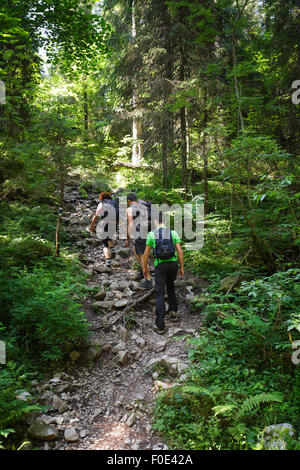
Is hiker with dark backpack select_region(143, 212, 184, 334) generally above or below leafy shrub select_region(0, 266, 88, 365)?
above

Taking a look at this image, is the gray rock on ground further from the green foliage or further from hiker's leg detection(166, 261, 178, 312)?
hiker's leg detection(166, 261, 178, 312)

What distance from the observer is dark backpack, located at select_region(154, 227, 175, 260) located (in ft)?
17.5

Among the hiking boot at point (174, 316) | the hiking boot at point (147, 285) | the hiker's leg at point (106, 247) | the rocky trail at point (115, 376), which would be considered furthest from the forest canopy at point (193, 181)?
the hiking boot at point (147, 285)

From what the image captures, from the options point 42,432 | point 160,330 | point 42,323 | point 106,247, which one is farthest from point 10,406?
point 106,247

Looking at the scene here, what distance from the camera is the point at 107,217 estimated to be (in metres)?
8.38

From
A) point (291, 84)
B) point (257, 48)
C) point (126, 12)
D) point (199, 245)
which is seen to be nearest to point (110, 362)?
point (199, 245)

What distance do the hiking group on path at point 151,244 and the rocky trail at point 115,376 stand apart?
43 cm

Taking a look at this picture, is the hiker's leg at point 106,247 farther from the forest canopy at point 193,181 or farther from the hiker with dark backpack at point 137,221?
the hiker with dark backpack at point 137,221

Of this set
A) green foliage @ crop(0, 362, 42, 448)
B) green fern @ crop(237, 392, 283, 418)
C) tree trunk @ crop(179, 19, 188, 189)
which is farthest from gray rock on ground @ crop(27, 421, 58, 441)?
tree trunk @ crop(179, 19, 188, 189)

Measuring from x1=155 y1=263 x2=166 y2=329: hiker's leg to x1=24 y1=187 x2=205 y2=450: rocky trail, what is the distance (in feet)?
0.94

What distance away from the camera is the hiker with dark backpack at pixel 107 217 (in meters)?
8.23
